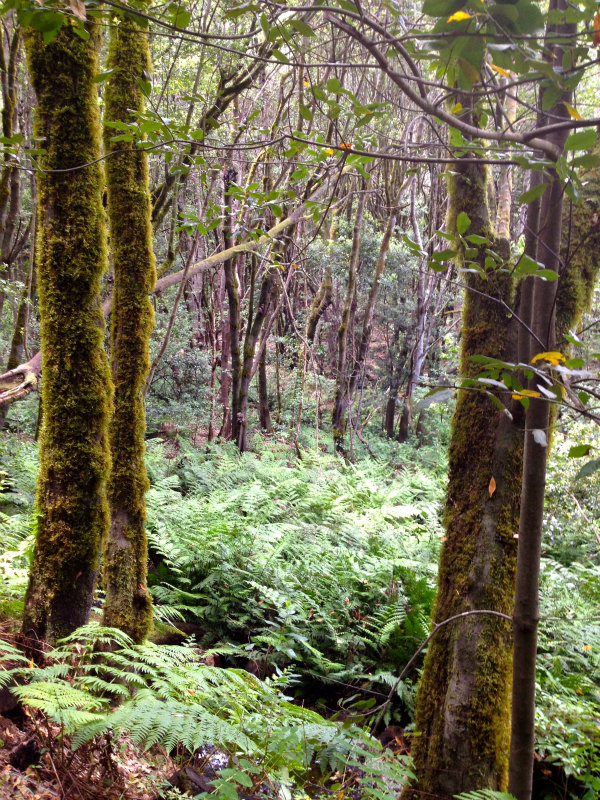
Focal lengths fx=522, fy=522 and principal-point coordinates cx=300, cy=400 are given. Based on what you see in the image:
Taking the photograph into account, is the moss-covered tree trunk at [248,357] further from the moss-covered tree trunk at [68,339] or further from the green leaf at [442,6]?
the green leaf at [442,6]

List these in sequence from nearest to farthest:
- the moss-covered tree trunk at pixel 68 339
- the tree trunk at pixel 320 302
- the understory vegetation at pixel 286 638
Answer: the understory vegetation at pixel 286 638, the moss-covered tree trunk at pixel 68 339, the tree trunk at pixel 320 302

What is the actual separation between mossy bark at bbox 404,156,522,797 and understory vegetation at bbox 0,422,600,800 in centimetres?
22

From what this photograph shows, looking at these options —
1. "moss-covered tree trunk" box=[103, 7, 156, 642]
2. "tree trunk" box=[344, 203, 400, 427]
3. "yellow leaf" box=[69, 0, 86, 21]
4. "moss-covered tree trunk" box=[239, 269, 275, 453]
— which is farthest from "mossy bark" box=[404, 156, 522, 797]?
"tree trunk" box=[344, 203, 400, 427]

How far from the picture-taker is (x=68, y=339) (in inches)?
110

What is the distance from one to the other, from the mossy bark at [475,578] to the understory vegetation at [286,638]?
0.71 ft

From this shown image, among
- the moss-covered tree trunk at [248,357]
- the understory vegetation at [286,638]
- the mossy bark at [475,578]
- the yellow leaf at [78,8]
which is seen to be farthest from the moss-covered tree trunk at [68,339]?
the moss-covered tree trunk at [248,357]

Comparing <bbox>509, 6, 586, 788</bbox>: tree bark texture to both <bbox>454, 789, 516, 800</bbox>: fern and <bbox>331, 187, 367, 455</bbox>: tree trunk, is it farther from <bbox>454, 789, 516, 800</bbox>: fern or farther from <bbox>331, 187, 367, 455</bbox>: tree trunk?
<bbox>331, 187, 367, 455</bbox>: tree trunk

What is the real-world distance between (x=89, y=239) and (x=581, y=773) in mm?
4166

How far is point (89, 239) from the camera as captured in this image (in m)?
2.82

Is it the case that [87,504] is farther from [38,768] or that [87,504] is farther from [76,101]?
[76,101]

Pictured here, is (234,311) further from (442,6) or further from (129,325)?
(442,6)

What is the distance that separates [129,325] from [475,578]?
2.45 m

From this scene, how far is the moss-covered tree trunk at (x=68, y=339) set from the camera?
2.71m

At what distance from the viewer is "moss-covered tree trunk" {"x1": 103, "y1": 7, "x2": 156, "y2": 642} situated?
320 centimetres
